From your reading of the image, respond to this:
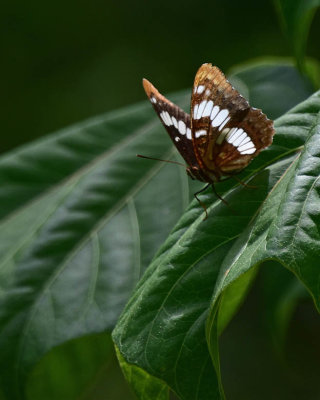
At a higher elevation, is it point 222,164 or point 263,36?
point 222,164

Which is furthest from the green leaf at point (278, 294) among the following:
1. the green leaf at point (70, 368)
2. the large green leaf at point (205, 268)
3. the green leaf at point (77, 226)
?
the large green leaf at point (205, 268)

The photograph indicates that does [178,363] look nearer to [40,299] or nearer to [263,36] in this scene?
[40,299]

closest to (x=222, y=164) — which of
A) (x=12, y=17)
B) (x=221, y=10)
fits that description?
(x=221, y=10)

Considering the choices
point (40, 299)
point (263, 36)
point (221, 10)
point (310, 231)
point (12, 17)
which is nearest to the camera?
point (310, 231)

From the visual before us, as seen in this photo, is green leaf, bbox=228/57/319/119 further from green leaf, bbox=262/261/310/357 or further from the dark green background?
the dark green background

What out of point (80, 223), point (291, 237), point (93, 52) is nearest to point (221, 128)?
point (291, 237)

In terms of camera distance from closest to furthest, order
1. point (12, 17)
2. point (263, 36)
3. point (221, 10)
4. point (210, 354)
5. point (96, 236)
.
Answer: point (210, 354) < point (96, 236) < point (263, 36) < point (221, 10) < point (12, 17)
